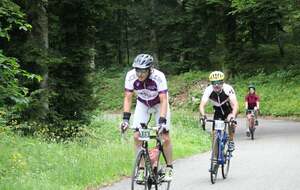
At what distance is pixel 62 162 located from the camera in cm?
1320

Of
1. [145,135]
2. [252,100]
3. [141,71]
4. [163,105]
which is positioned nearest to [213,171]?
[163,105]

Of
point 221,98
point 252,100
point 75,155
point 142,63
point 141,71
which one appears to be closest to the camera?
point 142,63

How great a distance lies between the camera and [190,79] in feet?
152

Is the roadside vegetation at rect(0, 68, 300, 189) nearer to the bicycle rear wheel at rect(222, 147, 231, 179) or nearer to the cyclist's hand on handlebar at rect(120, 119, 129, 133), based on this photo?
the cyclist's hand on handlebar at rect(120, 119, 129, 133)

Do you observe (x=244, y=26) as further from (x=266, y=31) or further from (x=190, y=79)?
(x=190, y=79)

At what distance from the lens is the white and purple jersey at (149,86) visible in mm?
9625

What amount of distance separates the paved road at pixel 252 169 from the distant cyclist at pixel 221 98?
964 mm

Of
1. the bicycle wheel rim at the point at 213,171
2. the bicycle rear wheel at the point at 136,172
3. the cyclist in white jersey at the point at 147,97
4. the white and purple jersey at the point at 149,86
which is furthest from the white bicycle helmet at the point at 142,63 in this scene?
the bicycle wheel rim at the point at 213,171

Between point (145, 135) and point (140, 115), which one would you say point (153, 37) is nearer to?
point (140, 115)

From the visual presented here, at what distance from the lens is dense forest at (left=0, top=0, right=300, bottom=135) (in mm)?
17109

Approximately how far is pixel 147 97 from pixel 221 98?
10.3 feet

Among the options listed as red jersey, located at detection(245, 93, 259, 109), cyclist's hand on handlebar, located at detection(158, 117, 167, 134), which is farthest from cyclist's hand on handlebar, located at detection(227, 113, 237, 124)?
red jersey, located at detection(245, 93, 259, 109)

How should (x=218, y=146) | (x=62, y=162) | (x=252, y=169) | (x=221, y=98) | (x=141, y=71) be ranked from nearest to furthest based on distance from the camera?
(x=141, y=71)
(x=218, y=146)
(x=221, y=98)
(x=62, y=162)
(x=252, y=169)

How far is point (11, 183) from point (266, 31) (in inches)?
1541
